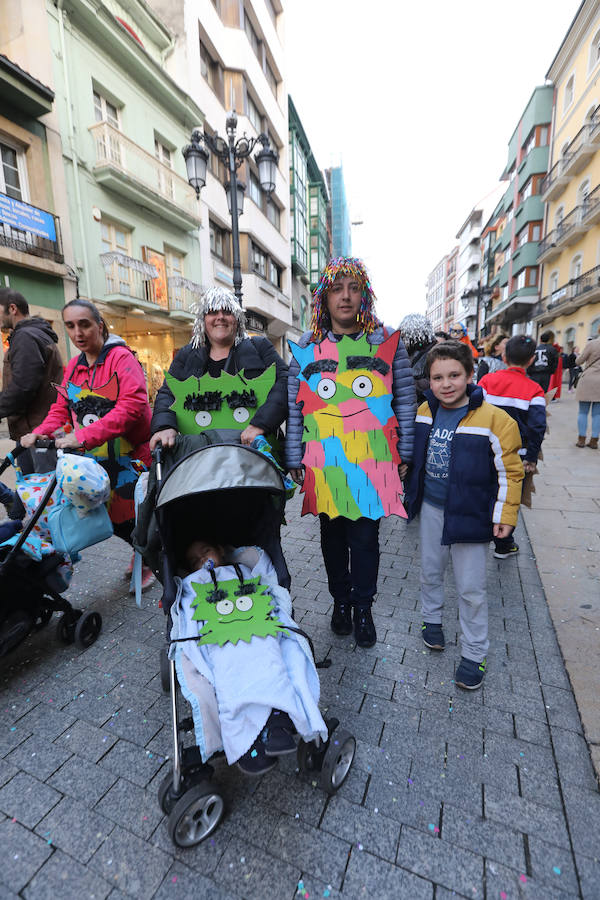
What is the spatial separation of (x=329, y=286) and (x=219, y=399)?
3.12 ft

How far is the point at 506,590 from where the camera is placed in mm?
3172

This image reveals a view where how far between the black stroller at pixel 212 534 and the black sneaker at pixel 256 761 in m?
0.17

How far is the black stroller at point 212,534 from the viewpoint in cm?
148

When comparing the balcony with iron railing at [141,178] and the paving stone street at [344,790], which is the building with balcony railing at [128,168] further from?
the paving stone street at [344,790]

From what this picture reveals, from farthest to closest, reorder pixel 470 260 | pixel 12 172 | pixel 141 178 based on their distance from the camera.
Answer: pixel 470 260 < pixel 141 178 < pixel 12 172

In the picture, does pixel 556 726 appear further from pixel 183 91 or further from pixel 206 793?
pixel 183 91

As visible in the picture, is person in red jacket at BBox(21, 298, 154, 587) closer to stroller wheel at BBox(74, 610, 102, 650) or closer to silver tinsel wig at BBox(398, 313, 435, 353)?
stroller wheel at BBox(74, 610, 102, 650)

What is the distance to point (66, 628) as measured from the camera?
2.62 meters

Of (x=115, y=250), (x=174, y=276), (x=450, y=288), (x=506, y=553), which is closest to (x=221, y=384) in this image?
(x=506, y=553)

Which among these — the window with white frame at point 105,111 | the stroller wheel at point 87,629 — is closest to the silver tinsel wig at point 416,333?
the stroller wheel at point 87,629

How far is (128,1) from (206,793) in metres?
18.6

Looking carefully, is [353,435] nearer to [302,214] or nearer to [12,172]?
[12,172]

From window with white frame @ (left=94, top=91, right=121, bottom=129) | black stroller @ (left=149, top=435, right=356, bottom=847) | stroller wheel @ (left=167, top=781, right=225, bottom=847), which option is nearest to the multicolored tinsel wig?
black stroller @ (left=149, top=435, right=356, bottom=847)

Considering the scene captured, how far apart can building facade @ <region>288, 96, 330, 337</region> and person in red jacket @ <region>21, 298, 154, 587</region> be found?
885 inches
